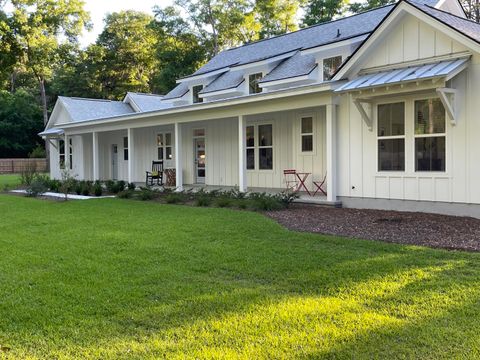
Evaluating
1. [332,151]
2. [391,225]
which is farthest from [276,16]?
[391,225]

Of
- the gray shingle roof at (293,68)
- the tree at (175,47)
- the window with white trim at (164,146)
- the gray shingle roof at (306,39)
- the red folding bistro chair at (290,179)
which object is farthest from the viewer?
the tree at (175,47)

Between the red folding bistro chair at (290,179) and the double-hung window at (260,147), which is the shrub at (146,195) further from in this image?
the red folding bistro chair at (290,179)

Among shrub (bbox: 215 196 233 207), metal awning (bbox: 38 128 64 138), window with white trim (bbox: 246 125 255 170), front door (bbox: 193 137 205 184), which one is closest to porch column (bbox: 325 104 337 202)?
shrub (bbox: 215 196 233 207)

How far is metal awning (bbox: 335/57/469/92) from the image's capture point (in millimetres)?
8828

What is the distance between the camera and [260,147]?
52.4ft

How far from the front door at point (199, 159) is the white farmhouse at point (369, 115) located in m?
0.46

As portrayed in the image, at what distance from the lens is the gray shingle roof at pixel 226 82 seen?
17.7 meters

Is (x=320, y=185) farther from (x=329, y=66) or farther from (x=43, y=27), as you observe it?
(x=43, y=27)

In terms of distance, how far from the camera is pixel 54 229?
9.25 meters

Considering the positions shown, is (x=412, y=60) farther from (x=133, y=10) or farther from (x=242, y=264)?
(x=133, y=10)

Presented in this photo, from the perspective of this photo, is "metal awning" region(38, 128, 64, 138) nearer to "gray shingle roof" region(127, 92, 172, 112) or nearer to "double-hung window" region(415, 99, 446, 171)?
"gray shingle roof" region(127, 92, 172, 112)

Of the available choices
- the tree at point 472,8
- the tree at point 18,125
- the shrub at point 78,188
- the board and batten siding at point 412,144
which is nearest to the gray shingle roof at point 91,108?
the shrub at point 78,188

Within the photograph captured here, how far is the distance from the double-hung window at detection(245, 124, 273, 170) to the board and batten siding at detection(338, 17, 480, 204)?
4.37 metres

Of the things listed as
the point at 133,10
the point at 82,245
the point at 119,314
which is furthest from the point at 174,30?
the point at 119,314
